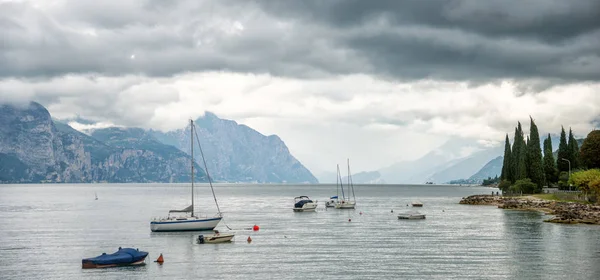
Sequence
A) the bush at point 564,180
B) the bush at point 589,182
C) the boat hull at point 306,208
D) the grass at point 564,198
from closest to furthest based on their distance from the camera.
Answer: the bush at point 589,182 < the grass at point 564,198 < the boat hull at point 306,208 < the bush at point 564,180

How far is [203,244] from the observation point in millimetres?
89125

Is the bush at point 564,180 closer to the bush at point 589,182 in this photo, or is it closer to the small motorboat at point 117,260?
the bush at point 589,182

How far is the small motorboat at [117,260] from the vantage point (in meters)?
67.0

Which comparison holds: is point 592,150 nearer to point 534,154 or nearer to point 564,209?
point 534,154

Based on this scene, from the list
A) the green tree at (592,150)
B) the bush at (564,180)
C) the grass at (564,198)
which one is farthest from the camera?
the bush at (564,180)

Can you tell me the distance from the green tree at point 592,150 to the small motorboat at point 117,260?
152731 mm

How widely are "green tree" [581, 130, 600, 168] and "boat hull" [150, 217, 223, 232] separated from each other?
409 feet

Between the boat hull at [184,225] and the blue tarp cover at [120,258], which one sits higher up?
the boat hull at [184,225]

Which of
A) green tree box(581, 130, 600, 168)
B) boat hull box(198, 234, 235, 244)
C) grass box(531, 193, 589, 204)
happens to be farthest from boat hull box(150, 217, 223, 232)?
green tree box(581, 130, 600, 168)

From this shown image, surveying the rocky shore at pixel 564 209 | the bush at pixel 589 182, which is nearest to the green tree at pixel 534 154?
the rocky shore at pixel 564 209

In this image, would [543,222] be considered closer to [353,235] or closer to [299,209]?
[353,235]

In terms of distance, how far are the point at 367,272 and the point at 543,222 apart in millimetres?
68505

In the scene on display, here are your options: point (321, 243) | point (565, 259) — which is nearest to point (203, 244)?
point (321, 243)

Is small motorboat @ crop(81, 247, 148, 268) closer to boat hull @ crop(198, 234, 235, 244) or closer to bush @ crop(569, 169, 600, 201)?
boat hull @ crop(198, 234, 235, 244)
